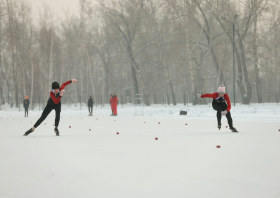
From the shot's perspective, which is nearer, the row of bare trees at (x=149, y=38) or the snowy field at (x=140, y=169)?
the snowy field at (x=140, y=169)

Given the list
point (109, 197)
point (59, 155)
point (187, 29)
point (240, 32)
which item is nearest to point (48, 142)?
point (59, 155)

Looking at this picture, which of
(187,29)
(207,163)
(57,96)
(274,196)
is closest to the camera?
(274,196)

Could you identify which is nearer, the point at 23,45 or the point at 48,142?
the point at 48,142

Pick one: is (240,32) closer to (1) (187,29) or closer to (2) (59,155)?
(1) (187,29)

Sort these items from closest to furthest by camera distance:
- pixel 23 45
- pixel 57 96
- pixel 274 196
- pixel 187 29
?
pixel 274 196
pixel 57 96
pixel 187 29
pixel 23 45

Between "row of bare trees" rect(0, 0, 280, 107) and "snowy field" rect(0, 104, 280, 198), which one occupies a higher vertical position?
"row of bare trees" rect(0, 0, 280, 107)

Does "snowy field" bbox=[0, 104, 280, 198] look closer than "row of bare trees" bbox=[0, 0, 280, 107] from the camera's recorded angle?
Yes

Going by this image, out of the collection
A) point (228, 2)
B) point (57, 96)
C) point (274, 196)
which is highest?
point (228, 2)

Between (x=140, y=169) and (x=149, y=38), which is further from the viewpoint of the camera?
(x=149, y=38)

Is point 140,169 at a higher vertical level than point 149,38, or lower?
lower

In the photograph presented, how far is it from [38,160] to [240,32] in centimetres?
3681

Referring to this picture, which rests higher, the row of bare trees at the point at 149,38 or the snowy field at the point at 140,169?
the row of bare trees at the point at 149,38

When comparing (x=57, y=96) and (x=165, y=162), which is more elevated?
(x=57, y=96)

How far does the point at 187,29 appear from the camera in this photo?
3634 centimetres
